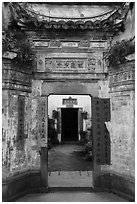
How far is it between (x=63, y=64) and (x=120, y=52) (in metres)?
1.59

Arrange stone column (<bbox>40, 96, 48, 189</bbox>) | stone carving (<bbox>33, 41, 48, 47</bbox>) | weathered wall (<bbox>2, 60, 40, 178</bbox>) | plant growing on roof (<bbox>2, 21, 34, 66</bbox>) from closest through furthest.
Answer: weathered wall (<bbox>2, 60, 40, 178</bbox>), plant growing on roof (<bbox>2, 21, 34, 66</bbox>), stone column (<bbox>40, 96, 48, 189</bbox>), stone carving (<bbox>33, 41, 48, 47</bbox>)

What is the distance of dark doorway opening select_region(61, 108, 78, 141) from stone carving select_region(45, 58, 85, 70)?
989 centimetres

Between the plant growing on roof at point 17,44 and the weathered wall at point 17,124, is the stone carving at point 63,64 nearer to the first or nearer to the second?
the plant growing on roof at point 17,44

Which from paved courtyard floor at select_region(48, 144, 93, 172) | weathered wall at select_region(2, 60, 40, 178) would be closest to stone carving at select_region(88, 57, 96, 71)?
weathered wall at select_region(2, 60, 40, 178)

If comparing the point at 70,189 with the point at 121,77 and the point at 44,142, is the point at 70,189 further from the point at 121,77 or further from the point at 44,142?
the point at 121,77

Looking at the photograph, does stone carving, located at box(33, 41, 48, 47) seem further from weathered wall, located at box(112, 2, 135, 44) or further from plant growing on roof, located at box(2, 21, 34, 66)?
weathered wall, located at box(112, 2, 135, 44)

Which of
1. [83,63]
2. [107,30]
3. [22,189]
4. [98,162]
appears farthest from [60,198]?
[107,30]

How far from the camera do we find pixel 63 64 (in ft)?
19.6

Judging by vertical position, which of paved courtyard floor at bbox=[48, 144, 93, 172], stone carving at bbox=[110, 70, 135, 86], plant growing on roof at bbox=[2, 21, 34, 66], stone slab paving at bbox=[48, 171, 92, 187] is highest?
plant growing on roof at bbox=[2, 21, 34, 66]

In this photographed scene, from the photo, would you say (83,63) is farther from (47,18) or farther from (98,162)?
(98,162)

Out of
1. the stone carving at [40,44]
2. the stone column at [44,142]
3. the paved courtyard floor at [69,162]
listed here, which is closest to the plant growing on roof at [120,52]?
the stone carving at [40,44]

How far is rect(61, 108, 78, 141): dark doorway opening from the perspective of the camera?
1588 cm

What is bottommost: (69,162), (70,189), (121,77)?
(69,162)

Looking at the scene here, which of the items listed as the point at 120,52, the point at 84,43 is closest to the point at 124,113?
the point at 120,52
